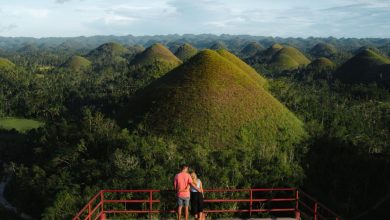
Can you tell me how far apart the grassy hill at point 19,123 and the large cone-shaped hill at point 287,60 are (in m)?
98.4

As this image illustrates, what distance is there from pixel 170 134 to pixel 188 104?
5.97 metres

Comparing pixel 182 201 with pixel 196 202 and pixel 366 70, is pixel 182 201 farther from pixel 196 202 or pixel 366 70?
pixel 366 70

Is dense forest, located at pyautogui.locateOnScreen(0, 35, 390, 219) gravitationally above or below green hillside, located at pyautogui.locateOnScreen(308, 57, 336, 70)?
below

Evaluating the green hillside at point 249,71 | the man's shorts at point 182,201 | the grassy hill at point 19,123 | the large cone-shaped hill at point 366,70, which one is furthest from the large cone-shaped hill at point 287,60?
the man's shorts at point 182,201

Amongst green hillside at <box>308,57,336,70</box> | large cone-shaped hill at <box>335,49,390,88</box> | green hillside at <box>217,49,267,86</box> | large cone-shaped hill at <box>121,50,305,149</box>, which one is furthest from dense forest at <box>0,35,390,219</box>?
green hillside at <box>308,57,336,70</box>

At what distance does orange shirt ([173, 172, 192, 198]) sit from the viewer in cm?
1580

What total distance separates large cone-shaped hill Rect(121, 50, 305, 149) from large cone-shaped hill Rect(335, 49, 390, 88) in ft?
238

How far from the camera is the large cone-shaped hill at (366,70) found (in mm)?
124131

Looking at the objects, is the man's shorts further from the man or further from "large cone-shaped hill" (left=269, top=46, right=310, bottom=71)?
"large cone-shaped hill" (left=269, top=46, right=310, bottom=71)

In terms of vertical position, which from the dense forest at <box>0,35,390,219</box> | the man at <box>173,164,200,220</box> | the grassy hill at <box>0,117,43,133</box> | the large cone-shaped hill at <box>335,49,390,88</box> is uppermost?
the large cone-shaped hill at <box>335,49,390,88</box>

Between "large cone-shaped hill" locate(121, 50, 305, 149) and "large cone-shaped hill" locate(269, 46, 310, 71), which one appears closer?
"large cone-shaped hill" locate(121, 50, 305, 149)

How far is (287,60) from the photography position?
607ft

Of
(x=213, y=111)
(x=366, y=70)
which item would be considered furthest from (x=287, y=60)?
(x=213, y=111)

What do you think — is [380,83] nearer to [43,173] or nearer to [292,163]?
[292,163]
